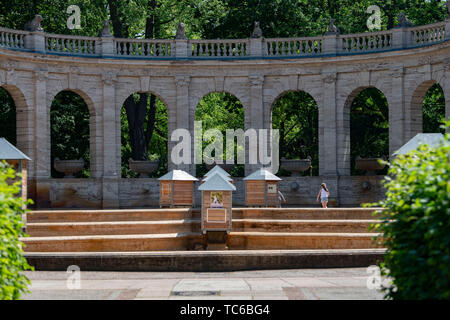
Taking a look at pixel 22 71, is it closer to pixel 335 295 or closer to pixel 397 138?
pixel 397 138

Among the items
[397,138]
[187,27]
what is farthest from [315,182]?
[187,27]

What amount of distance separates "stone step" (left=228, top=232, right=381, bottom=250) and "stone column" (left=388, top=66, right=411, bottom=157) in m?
13.4

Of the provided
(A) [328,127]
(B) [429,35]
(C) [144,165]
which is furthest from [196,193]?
(B) [429,35]

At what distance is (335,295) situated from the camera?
55.5 ft

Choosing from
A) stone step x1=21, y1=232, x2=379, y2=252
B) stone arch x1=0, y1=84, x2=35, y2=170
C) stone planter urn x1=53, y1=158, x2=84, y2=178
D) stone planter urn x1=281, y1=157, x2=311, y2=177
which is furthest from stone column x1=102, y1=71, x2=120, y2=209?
stone step x1=21, y1=232, x2=379, y2=252

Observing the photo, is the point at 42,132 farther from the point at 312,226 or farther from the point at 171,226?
the point at 312,226

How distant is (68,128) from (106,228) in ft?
75.7

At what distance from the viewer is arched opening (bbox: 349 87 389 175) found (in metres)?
51.1

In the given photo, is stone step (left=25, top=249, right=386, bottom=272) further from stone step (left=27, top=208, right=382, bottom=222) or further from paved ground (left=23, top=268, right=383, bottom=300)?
stone step (left=27, top=208, right=382, bottom=222)

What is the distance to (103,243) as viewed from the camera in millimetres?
A: 27438

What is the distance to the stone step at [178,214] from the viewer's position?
101 ft

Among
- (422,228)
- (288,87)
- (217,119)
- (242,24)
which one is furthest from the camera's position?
(217,119)

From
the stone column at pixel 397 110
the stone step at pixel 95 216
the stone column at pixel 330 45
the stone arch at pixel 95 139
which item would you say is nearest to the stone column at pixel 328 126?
the stone column at pixel 330 45

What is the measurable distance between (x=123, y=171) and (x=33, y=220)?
89.4ft
